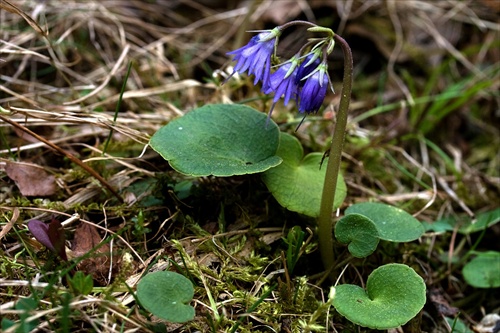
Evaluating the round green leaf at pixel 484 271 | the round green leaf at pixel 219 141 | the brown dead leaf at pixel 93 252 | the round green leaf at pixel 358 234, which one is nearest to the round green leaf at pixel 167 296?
the brown dead leaf at pixel 93 252

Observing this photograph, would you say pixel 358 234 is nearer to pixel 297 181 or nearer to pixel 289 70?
pixel 297 181

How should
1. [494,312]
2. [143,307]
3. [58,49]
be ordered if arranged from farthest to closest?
[58,49], [494,312], [143,307]

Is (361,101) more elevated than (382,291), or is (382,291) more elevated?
(382,291)

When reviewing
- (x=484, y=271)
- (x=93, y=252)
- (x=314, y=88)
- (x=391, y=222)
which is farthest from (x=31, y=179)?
(x=484, y=271)

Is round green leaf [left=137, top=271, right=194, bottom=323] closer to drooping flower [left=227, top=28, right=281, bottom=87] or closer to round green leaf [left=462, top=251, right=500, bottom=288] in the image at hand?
drooping flower [left=227, top=28, right=281, bottom=87]

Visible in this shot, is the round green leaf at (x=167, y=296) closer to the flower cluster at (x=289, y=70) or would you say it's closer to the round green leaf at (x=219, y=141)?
the round green leaf at (x=219, y=141)

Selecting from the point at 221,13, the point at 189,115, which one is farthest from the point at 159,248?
the point at 221,13

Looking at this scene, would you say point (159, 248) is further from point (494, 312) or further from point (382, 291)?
point (494, 312)
